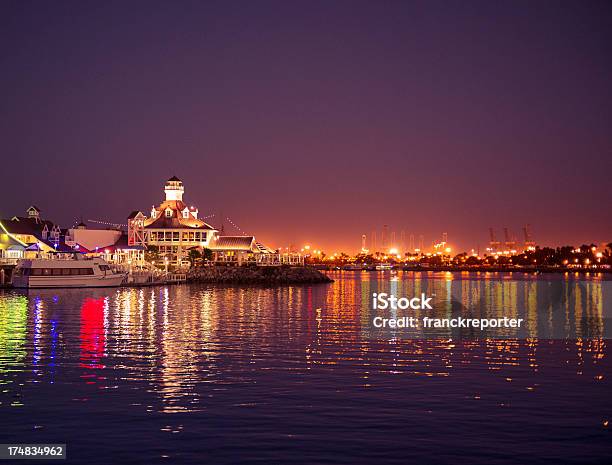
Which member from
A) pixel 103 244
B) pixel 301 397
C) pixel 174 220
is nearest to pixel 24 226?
pixel 103 244

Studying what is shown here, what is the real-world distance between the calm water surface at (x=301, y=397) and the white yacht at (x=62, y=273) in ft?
186

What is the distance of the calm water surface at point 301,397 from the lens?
19234 millimetres

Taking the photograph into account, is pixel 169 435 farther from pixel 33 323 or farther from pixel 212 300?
pixel 212 300

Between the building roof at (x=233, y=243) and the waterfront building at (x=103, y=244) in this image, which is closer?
the waterfront building at (x=103, y=244)

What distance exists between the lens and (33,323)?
49.9m

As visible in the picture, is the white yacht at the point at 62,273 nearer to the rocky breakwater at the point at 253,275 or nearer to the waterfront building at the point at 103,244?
the waterfront building at the point at 103,244

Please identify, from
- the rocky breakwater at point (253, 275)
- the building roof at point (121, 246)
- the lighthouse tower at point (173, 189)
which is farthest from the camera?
the lighthouse tower at point (173, 189)

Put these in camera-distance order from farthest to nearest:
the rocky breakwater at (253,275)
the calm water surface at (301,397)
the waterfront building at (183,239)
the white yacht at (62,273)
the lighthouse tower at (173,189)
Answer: the lighthouse tower at (173,189)
the waterfront building at (183,239)
the rocky breakwater at (253,275)
the white yacht at (62,273)
the calm water surface at (301,397)

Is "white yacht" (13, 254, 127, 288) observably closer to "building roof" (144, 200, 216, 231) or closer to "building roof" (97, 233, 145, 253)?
"building roof" (97, 233, 145, 253)

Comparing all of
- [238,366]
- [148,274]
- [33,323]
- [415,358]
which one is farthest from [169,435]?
[148,274]

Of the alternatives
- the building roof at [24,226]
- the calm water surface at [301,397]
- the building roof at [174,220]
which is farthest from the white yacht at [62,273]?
the calm water surface at [301,397]

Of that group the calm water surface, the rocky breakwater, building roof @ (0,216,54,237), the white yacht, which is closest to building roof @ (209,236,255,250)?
the rocky breakwater

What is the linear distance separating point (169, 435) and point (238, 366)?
11.5 metres

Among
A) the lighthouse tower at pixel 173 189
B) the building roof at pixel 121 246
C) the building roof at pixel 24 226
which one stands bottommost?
the building roof at pixel 121 246
